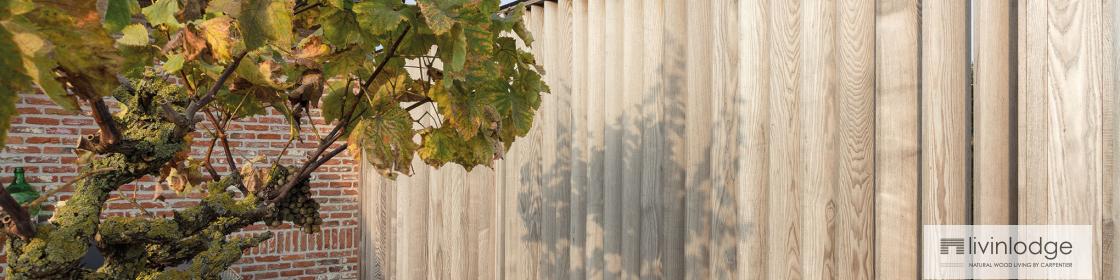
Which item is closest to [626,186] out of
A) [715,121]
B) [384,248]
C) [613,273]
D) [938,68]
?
[613,273]

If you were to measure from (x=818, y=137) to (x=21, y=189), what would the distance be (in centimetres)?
379

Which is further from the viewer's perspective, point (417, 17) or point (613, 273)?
point (613, 273)

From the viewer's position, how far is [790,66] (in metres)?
1.95

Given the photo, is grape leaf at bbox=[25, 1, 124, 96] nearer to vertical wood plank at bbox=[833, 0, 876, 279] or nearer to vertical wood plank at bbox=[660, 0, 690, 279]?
vertical wood plank at bbox=[833, 0, 876, 279]

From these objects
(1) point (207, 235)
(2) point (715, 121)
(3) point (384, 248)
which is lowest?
(3) point (384, 248)

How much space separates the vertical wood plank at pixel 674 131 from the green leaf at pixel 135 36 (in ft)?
5.27

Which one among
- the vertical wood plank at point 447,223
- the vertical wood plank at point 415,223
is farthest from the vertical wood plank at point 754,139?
the vertical wood plank at point 415,223

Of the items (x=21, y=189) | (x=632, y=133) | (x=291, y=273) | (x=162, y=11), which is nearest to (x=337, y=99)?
(x=162, y=11)

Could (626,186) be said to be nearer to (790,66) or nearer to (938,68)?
(790,66)

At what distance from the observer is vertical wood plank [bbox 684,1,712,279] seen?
222 cm

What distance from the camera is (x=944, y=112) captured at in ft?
5.29

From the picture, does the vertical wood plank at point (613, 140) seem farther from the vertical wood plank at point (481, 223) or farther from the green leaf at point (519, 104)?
the green leaf at point (519, 104)

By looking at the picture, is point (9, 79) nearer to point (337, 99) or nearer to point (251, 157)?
point (337, 99)

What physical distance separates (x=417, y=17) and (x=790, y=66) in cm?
120
